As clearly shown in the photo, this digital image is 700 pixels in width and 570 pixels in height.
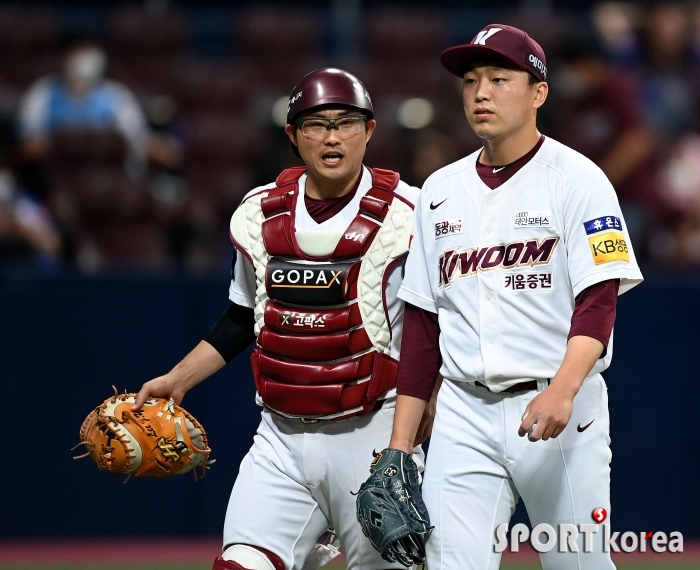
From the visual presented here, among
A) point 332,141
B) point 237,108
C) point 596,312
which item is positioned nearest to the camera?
point 596,312

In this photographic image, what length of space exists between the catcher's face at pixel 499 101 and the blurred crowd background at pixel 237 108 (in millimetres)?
3982

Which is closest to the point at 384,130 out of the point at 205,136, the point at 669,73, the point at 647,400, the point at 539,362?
the point at 205,136

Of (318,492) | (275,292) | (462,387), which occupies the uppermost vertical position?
(275,292)

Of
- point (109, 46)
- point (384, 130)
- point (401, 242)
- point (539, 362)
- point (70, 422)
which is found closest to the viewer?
point (539, 362)

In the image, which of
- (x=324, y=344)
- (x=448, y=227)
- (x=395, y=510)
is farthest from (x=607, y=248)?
(x=324, y=344)

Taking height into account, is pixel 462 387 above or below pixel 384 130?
below

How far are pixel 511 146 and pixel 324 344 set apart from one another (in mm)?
917

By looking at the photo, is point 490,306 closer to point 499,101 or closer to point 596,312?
point 596,312

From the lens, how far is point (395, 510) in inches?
134

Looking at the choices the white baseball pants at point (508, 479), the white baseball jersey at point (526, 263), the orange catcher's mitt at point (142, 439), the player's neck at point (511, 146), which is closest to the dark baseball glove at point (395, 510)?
the white baseball pants at point (508, 479)

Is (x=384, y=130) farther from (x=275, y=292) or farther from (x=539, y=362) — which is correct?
(x=539, y=362)

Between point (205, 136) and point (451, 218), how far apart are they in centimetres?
607

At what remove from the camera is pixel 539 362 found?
339 cm

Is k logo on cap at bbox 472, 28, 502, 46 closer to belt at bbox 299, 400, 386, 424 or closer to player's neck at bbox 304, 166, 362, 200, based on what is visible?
player's neck at bbox 304, 166, 362, 200
